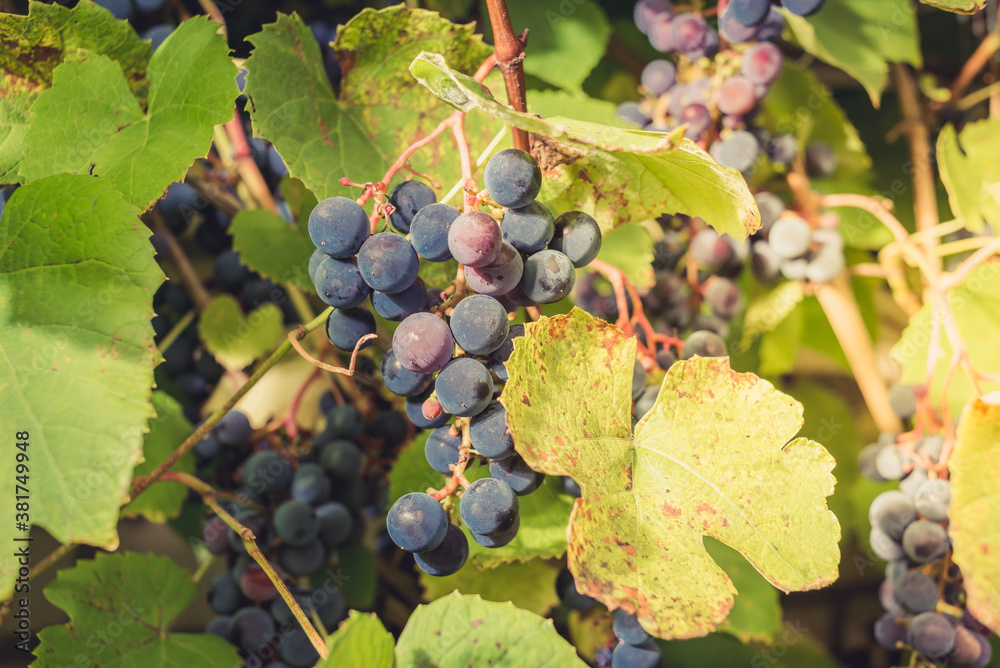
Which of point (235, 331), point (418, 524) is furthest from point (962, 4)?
point (235, 331)

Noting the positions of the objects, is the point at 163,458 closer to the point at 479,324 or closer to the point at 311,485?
the point at 311,485

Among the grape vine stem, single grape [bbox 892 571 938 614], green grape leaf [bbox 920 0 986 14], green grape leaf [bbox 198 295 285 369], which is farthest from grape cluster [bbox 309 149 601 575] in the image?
single grape [bbox 892 571 938 614]

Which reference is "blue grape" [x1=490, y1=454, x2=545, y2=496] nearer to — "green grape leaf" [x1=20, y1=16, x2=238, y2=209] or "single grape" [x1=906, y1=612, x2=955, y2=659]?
"green grape leaf" [x1=20, y1=16, x2=238, y2=209]

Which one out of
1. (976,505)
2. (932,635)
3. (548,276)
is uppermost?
(548,276)

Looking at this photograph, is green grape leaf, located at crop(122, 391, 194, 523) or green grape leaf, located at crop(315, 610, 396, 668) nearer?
green grape leaf, located at crop(315, 610, 396, 668)

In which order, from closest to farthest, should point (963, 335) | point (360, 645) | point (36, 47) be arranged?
1. point (360, 645)
2. point (36, 47)
3. point (963, 335)

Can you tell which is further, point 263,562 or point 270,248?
point 270,248

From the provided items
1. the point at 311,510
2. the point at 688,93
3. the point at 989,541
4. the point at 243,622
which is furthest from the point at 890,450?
the point at 243,622
